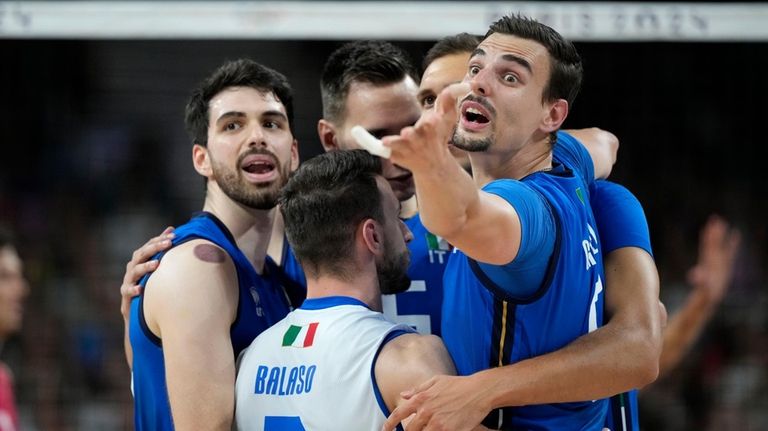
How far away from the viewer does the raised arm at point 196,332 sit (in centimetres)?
386

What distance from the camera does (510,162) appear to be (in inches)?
149

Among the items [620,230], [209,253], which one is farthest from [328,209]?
[620,230]

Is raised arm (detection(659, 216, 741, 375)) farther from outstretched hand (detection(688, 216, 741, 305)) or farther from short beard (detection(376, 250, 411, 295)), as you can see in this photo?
short beard (detection(376, 250, 411, 295))

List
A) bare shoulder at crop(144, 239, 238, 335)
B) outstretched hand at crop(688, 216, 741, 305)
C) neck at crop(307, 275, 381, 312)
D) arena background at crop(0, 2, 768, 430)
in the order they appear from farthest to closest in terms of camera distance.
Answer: arena background at crop(0, 2, 768, 430) → outstretched hand at crop(688, 216, 741, 305) → bare shoulder at crop(144, 239, 238, 335) → neck at crop(307, 275, 381, 312)

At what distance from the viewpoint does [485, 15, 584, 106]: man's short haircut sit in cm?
383

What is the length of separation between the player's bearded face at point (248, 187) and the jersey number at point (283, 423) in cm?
103

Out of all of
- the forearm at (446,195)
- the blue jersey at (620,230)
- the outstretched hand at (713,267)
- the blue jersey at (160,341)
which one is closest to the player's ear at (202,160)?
the blue jersey at (160,341)

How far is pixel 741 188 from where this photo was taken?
37.0 feet

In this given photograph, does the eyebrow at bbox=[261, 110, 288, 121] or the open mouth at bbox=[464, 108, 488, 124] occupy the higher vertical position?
the eyebrow at bbox=[261, 110, 288, 121]

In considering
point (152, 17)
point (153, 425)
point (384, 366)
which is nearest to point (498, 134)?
point (384, 366)

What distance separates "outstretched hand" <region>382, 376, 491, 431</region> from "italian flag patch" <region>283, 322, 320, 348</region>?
0.50m

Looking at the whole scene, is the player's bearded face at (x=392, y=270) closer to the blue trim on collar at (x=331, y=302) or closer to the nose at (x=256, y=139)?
the blue trim on collar at (x=331, y=302)

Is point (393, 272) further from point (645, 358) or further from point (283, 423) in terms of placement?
point (645, 358)

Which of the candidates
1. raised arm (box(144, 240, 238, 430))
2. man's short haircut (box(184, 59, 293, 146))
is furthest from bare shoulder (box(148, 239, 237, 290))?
man's short haircut (box(184, 59, 293, 146))
